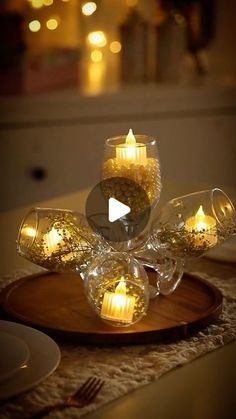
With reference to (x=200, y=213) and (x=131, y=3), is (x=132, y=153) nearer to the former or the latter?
(x=200, y=213)

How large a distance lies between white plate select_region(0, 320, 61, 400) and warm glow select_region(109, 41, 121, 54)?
2.07 metres

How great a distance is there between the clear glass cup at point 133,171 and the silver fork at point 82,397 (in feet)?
0.74

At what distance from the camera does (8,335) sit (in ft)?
2.98

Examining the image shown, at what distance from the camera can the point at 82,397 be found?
0.81m

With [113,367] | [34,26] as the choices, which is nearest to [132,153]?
[113,367]

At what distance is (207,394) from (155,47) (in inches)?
87.3

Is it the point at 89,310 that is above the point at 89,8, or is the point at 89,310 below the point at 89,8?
below

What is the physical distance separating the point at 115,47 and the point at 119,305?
2.08 m

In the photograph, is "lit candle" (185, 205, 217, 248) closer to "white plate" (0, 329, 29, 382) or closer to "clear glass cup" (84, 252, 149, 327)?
"clear glass cup" (84, 252, 149, 327)

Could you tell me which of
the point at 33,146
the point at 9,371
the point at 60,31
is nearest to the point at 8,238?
the point at 9,371

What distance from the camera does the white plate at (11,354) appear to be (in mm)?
812

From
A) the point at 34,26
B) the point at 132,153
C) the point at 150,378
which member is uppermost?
the point at 34,26

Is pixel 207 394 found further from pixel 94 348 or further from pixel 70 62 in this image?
pixel 70 62

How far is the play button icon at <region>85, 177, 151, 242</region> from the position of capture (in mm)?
978
